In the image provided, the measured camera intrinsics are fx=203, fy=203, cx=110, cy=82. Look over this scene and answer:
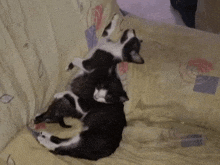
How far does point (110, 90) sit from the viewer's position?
1.41 m

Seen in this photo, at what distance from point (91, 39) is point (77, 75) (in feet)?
0.88

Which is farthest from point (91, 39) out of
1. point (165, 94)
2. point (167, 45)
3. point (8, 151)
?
point (8, 151)

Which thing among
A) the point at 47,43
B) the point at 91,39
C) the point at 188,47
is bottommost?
the point at 188,47

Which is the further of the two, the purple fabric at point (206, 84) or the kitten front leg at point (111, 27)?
the kitten front leg at point (111, 27)

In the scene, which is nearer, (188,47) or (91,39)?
(188,47)

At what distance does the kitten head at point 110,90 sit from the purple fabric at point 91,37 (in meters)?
0.22

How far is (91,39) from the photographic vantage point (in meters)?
1.41

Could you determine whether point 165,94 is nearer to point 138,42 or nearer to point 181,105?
point 181,105

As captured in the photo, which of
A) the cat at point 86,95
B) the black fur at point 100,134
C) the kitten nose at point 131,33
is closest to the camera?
the black fur at point 100,134

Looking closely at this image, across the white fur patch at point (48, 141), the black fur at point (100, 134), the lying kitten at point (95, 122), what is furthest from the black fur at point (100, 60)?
the white fur patch at point (48, 141)

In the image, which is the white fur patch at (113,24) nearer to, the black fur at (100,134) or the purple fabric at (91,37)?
the purple fabric at (91,37)

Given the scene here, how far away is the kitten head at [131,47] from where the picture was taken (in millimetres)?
1332

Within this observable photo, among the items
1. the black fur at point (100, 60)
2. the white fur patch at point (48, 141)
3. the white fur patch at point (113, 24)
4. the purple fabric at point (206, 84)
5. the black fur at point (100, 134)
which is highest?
the white fur patch at point (113, 24)

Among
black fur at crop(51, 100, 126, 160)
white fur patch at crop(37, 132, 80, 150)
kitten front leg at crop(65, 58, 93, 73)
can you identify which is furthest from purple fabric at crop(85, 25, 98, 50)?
white fur patch at crop(37, 132, 80, 150)
